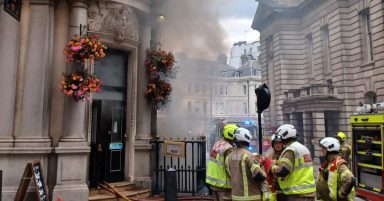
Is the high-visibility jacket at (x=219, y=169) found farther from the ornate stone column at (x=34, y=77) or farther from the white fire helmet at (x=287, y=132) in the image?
the ornate stone column at (x=34, y=77)

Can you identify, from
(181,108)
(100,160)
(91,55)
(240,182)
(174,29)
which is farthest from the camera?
(181,108)

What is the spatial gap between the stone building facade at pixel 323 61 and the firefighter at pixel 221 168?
1787 centimetres

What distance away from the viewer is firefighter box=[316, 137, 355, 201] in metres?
4.38

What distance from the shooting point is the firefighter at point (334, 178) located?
14.4ft

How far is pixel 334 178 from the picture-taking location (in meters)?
4.56

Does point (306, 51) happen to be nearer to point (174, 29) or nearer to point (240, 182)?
point (174, 29)

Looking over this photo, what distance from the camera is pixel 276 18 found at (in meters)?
30.4

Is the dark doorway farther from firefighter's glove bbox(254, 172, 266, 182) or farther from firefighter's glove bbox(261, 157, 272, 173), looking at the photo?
firefighter's glove bbox(254, 172, 266, 182)

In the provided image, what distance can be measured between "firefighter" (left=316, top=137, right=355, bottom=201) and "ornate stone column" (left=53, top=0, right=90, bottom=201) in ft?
15.7

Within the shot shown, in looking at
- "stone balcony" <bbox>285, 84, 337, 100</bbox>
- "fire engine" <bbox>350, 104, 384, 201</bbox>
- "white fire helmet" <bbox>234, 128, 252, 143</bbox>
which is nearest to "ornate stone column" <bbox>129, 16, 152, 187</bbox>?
"white fire helmet" <bbox>234, 128, 252, 143</bbox>

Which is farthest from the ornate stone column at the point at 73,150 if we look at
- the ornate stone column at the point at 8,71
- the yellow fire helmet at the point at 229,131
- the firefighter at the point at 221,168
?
the yellow fire helmet at the point at 229,131

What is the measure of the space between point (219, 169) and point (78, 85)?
12.3 ft

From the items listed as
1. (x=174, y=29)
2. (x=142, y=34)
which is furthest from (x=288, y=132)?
(x=174, y=29)

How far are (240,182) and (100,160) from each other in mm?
4784
